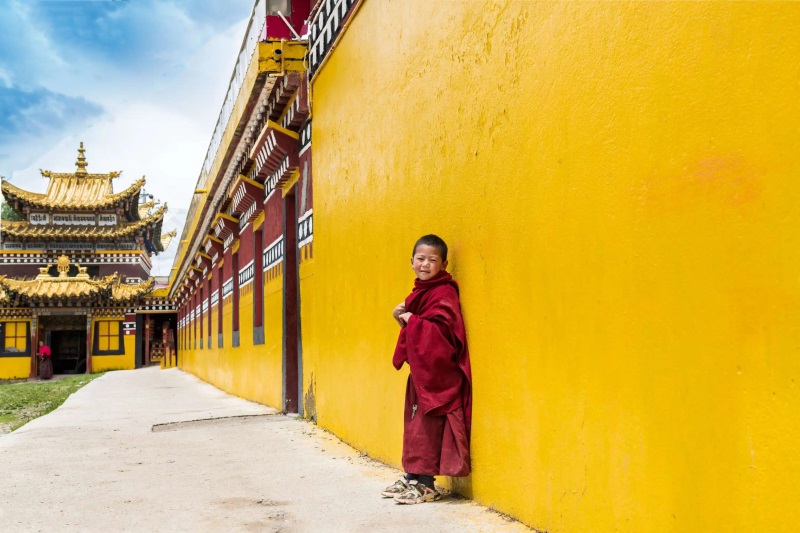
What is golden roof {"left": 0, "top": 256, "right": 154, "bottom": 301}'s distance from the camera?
29.2 metres

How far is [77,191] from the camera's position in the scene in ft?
122

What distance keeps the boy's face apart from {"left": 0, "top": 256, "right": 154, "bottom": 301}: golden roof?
28857 millimetres

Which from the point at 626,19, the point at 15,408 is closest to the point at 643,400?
the point at 626,19

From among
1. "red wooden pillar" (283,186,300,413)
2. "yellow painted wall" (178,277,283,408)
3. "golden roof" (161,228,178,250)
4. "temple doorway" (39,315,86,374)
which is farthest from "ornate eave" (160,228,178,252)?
"red wooden pillar" (283,186,300,413)

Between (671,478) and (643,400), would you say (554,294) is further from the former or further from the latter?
(671,478)

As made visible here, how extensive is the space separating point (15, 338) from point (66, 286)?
8.54ft

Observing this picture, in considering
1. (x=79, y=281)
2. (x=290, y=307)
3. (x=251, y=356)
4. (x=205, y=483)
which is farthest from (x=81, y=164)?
Result: (x=205, y=483)

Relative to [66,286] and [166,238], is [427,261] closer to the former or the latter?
[66,286]

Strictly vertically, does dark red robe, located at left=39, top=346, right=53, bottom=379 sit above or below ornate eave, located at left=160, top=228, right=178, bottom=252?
below

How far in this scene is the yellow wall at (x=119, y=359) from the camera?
103 feet

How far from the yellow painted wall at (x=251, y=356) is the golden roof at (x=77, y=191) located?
20546 millimetres

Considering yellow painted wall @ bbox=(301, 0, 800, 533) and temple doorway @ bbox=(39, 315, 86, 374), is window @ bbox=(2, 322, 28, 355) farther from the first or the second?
yellow painted wall @ bbox=(301, 0, 800, 533)

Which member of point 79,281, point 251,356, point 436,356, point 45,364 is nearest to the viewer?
point 436,356

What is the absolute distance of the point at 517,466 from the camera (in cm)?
303
